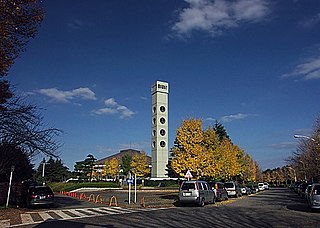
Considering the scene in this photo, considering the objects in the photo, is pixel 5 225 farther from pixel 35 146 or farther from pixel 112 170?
pixel 112 170

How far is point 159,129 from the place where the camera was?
7569 cm

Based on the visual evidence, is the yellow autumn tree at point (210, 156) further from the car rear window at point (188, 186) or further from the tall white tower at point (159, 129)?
the tall white tower at point (159, 129)

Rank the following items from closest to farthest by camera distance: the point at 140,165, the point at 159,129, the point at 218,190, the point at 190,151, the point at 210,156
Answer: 1. the point at 218,190
2. the point at 190,151
3. the point at 210,156
4. the point at 159,129
5. the point at 140,165

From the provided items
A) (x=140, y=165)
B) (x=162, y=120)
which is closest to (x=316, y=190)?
(x=162, y=120)

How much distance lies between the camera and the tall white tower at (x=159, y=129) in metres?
74.8

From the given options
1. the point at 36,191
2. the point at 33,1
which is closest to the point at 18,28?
the point at 33,1

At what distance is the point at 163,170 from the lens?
75.3m

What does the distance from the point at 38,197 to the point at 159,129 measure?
51.1m

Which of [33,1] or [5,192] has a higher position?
[33,1]

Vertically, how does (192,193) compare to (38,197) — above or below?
above

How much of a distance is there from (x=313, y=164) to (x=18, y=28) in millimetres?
43527

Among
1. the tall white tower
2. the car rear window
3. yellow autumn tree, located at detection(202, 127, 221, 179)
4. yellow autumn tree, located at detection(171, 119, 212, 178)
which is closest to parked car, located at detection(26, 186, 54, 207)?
the car rear window

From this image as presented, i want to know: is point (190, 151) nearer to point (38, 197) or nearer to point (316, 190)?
point (316, 190)

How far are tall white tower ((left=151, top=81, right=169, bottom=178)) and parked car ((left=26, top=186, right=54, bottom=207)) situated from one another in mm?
48898
